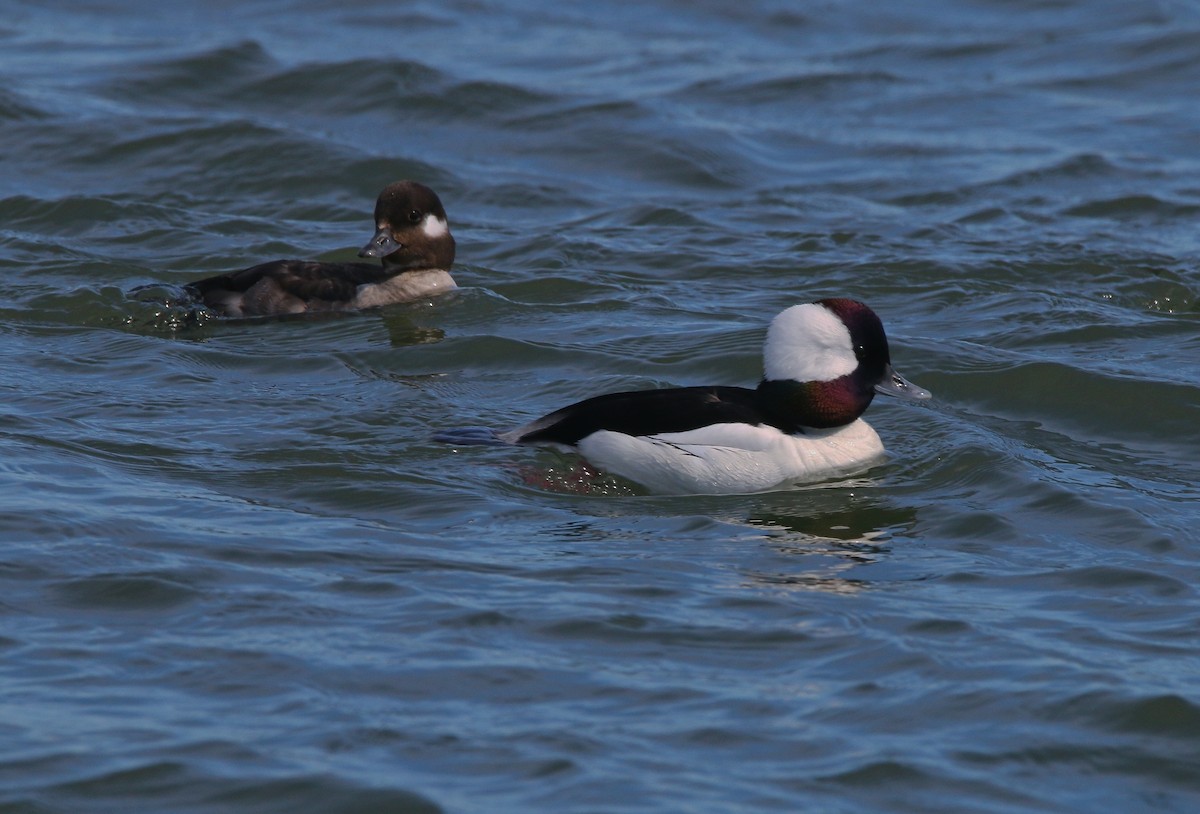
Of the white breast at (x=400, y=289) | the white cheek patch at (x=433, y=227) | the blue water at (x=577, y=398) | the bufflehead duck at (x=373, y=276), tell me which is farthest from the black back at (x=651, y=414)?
the white cheek patch at (x=433, y=227)

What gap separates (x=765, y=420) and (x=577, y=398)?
1870mm

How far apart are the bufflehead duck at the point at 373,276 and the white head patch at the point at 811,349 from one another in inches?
159

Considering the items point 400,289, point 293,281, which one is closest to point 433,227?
point 400,289

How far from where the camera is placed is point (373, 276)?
41.2 ft

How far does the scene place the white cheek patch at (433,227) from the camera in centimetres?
1262

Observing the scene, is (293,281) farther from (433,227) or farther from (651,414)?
(651,414)

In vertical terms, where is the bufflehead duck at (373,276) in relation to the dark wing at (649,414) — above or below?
above

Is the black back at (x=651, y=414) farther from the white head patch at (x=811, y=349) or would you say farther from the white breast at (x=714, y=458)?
the white head patch at (x=811, y=349)

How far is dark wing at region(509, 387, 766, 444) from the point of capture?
8.92 metres

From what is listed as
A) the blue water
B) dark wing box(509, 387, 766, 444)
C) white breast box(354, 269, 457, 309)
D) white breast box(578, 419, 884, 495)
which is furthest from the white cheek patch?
white breast box(578, 419, 884, 495)

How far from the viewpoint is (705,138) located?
16.7 m

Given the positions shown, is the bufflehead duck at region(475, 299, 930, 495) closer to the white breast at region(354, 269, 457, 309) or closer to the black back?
the black back

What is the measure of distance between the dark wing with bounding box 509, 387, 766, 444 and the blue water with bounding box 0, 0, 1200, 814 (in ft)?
0.67

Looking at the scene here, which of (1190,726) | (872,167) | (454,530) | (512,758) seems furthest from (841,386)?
(872,167)
